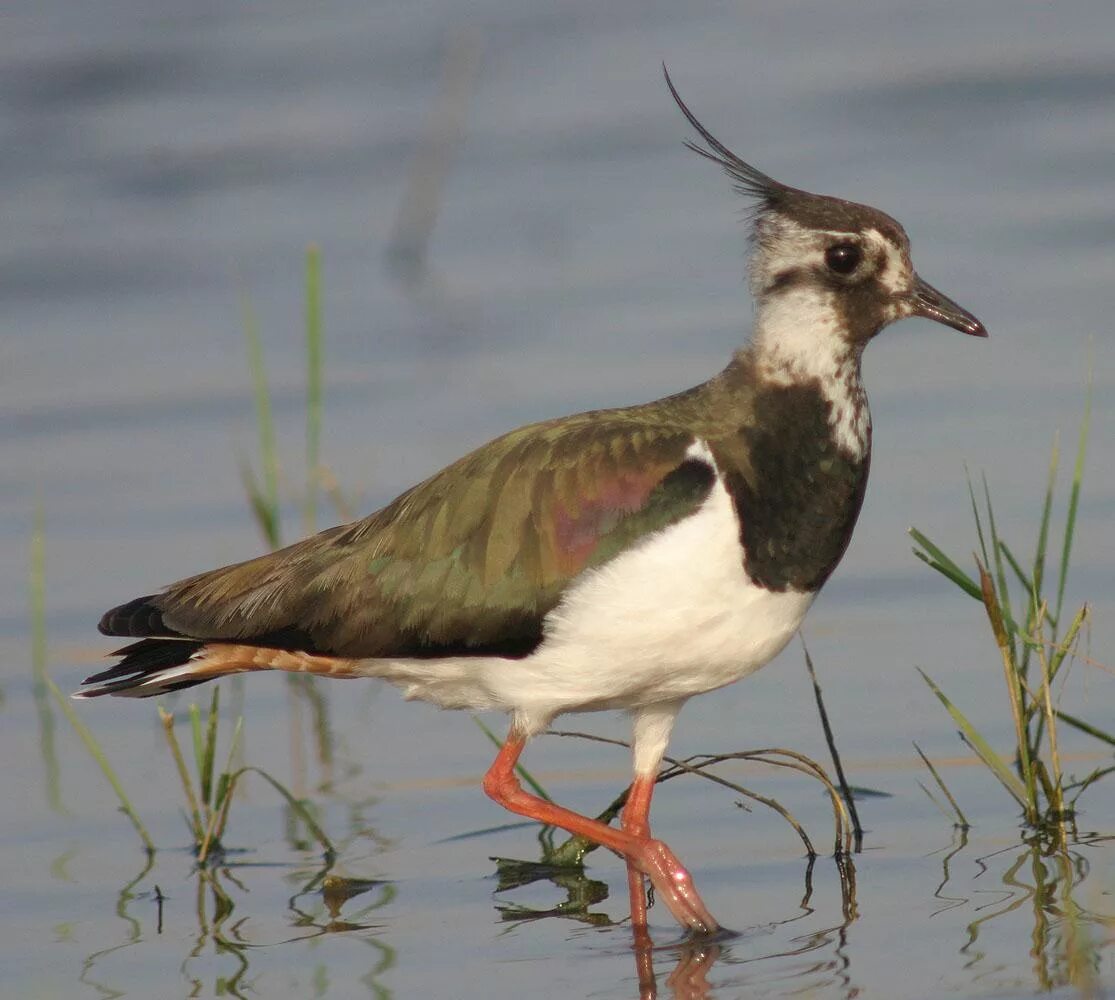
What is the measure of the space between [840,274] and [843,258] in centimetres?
5

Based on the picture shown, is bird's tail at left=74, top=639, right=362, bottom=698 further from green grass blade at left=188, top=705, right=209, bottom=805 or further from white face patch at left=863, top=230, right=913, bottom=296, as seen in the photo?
white face patch at left=863, top=230, right=913, bottom=296

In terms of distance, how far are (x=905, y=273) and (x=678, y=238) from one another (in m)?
7.02

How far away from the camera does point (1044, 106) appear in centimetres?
1573

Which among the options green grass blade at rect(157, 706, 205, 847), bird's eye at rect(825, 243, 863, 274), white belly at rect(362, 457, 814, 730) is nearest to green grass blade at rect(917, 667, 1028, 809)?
white belly at rect(362, 457, 814, 730)

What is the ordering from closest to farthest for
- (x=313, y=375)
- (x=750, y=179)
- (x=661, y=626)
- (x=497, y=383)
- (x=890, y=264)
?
(x=661, y=626) → (x=890, y=264) → (x=750, y=179) → (x=313, y=375) → (x=497, y=383)

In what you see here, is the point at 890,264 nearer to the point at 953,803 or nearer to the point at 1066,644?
the point at 1066,644

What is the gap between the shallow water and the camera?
20.7 ft

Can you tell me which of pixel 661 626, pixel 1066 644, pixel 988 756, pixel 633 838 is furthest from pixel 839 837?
pixel 661 626

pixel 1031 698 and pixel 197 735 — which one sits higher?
pixel 197 735

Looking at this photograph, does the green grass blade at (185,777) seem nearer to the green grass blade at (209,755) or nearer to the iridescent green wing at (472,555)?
the green grass blade at (209,755)

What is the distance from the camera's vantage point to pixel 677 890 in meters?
6.31

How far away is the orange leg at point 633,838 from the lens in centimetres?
630

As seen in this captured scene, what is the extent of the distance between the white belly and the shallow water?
73 cm

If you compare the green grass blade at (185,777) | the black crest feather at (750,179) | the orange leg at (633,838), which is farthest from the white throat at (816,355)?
the green grass blade at (185,777)
